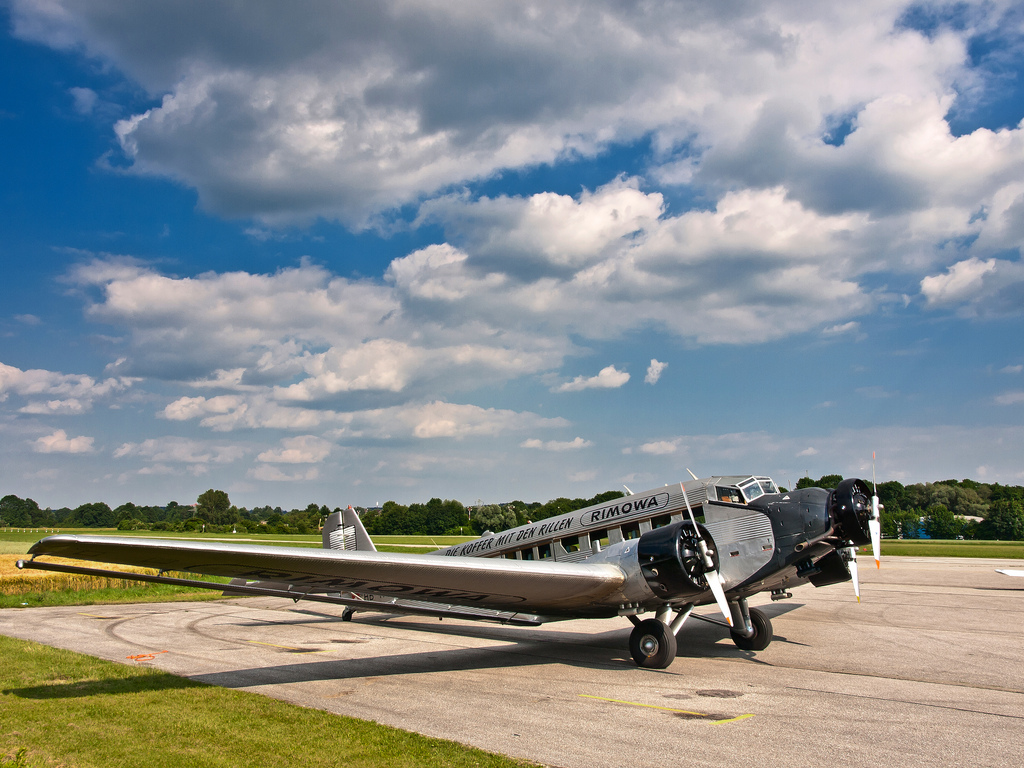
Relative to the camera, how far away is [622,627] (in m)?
18.7

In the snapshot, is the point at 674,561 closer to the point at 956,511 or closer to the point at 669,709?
the point at 669,709

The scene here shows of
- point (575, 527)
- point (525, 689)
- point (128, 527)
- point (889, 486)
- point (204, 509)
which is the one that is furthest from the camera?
point (204, 509)

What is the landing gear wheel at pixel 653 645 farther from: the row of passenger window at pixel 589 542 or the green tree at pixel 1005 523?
the green tree at pixel 1005 523

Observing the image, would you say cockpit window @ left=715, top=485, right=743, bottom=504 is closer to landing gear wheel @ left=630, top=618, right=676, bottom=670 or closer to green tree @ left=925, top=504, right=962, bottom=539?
landing gear wheel @ left=630, top=618, right=676, bottom=670

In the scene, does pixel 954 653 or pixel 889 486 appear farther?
pixel 889 486

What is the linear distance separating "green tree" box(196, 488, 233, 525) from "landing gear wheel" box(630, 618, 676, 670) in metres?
122

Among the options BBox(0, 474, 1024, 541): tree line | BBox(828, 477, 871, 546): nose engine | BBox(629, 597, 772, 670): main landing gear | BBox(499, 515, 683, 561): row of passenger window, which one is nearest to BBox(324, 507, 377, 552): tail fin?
BBox(499, 515, 683, 561): row of passenger window

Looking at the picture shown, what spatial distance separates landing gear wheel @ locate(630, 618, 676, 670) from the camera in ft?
39.3

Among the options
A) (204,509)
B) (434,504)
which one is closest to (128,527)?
(204,509)

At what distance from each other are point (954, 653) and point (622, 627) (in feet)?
27.3

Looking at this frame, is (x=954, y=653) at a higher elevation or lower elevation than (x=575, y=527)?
lower

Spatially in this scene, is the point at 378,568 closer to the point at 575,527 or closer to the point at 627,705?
the point at 627,705

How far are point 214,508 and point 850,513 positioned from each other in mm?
130330

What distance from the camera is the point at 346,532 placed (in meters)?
20.5
